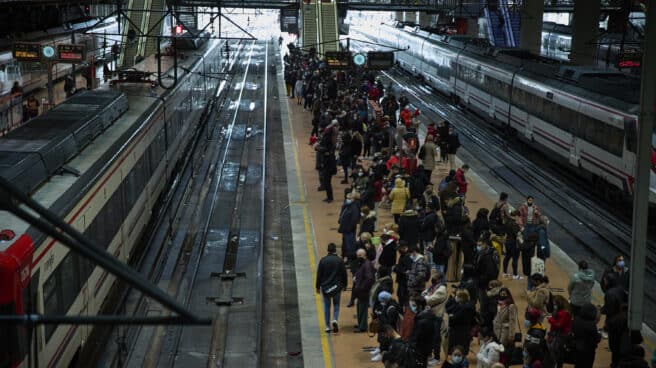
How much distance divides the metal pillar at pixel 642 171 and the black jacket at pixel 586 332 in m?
0.56

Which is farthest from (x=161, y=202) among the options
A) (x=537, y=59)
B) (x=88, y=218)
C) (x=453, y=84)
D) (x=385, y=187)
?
(x=453, y=84)

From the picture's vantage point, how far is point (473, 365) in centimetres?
1498

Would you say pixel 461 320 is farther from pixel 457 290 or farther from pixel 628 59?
pixel 628 59

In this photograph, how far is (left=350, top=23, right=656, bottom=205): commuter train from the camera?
24.8 metres

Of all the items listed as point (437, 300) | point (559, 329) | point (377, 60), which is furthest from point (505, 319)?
point (377, 60)

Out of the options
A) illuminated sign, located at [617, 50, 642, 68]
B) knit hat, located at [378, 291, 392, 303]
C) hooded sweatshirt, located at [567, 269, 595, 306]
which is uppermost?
illuminated sign, located at [617, 50, 642, 68]

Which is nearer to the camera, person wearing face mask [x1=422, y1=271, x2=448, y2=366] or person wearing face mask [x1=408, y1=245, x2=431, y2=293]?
person wearing face mask [x1=422, y1=271, x2=448, y2=366]

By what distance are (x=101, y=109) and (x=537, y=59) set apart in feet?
74.8

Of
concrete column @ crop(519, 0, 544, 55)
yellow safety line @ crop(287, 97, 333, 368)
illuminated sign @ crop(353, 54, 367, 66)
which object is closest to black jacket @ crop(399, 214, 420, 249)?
yellow safety line @ crop(287, 97, 333, 368)

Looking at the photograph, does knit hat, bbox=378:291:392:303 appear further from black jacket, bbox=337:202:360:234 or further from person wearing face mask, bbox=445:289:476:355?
black jacket, bbox=337:202:360:234

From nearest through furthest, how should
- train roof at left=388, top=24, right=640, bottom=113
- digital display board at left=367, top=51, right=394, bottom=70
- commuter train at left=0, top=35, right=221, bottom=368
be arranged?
commuter train at left=0, top=35, right=221, bottom=368 < train roof at left=388, top=24, right=640, bottom=113 < digital display board at left=367, top=51, right=394, bottom=70

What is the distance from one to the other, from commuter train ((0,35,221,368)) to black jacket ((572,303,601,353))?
258 inches

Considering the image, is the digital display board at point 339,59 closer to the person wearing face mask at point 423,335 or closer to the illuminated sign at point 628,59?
the illuminated sign at point 628,59

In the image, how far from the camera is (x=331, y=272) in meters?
15.9
